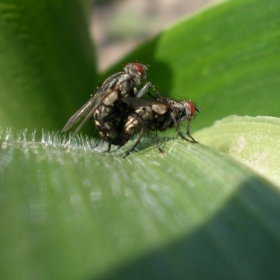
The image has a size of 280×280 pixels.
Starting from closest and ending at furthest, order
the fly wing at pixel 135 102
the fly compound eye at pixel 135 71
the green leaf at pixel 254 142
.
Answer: the green leaf at pixel 254 142
the fly wing at pixel 135 102
the fly compound eye at pixel 135 71

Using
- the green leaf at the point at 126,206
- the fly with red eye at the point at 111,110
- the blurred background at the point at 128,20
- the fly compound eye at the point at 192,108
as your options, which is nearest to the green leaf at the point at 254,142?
the green leaf at the point at 126,206

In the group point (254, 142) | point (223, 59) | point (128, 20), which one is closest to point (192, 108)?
point (223, 59)

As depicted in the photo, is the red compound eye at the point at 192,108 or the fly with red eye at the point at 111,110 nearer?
the fly with red eye at the point at 111,110

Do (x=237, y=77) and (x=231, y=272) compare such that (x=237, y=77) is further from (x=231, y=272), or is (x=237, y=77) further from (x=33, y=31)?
(x=231, y=272)

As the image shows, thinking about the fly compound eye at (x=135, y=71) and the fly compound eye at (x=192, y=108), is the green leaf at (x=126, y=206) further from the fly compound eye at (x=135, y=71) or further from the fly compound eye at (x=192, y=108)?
the fly compound eye at (x=135, y=71)

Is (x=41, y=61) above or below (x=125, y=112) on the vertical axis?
above

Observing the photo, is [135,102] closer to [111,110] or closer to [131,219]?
[111,110]

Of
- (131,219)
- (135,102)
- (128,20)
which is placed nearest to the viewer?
(131,219)
